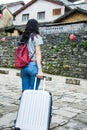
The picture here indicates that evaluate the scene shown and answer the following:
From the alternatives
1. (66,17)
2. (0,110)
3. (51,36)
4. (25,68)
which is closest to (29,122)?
(25,68)

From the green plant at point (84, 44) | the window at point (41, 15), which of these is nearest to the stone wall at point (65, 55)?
the green plant at point (84, 44)

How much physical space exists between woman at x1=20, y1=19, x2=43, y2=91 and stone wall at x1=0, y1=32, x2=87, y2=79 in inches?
348

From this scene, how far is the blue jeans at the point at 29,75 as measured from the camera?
4.08 metres

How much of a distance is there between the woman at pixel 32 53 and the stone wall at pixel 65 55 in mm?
8844

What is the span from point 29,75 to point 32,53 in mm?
324

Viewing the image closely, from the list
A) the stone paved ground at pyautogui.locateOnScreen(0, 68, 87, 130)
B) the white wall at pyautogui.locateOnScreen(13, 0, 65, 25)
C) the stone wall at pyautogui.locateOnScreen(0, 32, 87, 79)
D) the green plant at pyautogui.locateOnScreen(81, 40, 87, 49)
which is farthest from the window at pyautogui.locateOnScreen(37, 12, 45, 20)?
the stone paved ground at pyautogui.locateOnScreen(0, 68, 87, 130)

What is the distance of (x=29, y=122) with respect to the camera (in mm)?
3465

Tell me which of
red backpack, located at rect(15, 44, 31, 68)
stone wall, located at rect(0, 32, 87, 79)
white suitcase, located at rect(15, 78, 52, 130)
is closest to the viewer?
white suitcase, located at rect(15, 78, 52, 130)

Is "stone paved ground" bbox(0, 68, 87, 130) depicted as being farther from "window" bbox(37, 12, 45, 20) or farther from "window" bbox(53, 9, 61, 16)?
"window" bbox(37, 12, 45, 20)

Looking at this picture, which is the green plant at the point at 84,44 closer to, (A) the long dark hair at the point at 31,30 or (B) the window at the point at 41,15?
(A) the long dark hair at the point at 31,30

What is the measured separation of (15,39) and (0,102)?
10.8 meters

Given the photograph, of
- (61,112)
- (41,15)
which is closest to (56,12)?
(41,15)

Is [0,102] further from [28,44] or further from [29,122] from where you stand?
[29,122]

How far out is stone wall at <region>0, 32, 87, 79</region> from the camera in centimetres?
1301
